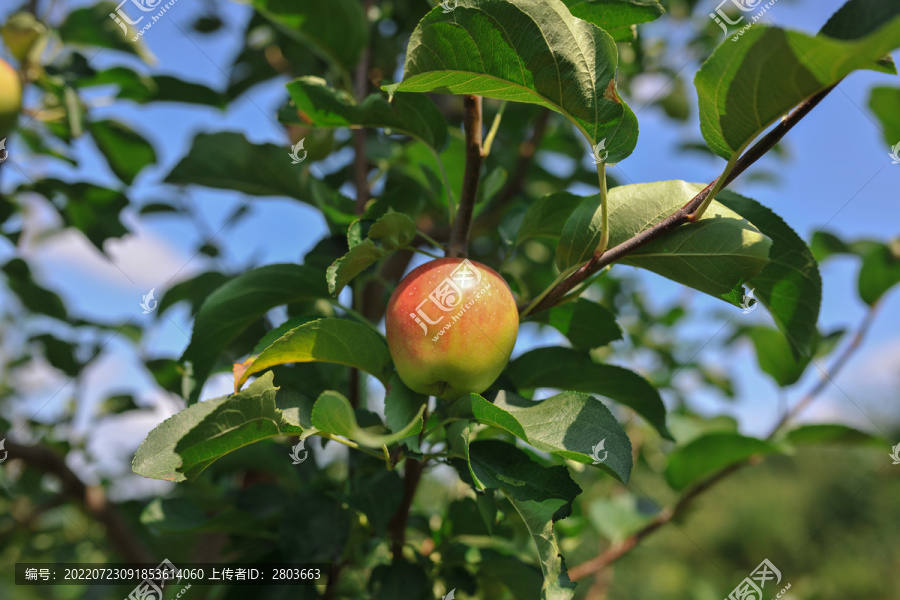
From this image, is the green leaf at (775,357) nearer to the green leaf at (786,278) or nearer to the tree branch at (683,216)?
the green leaf at (786,278)

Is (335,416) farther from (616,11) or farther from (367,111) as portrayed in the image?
(616,11)

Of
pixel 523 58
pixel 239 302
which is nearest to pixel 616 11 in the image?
pixel 523 58

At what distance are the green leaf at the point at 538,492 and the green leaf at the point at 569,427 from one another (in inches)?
2.0

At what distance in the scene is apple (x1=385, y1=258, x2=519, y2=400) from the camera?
1.76 feet

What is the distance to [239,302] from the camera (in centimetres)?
71

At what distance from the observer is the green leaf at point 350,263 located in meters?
0.55

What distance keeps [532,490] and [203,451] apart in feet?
1.00

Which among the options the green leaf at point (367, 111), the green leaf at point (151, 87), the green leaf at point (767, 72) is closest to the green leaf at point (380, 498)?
the green leaf at point (367, 111)

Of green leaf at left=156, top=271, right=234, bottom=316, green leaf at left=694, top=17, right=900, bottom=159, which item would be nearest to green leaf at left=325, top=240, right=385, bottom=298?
green leaf at left=694, top=17, right=900, bottom=159

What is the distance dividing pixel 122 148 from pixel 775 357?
57.8 inches

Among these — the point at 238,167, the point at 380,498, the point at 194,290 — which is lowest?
the point at 194,290

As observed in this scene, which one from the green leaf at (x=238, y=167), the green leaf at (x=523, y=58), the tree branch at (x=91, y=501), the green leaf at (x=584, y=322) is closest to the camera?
the green leaf at (x=523, y=58)

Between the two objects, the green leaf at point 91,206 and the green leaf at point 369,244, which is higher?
the green leaf at point 369,244

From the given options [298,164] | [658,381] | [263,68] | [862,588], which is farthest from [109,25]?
[862,588]
